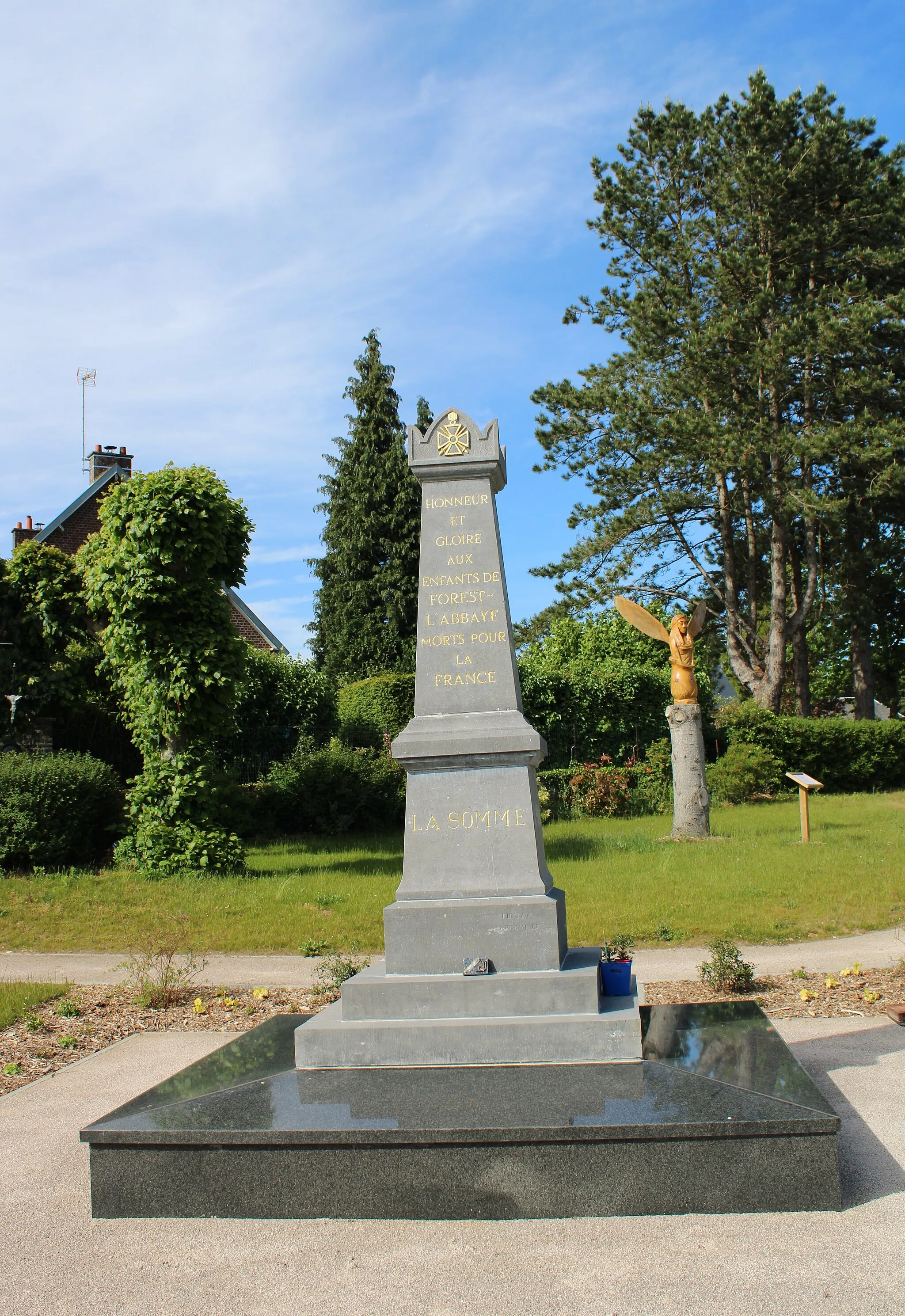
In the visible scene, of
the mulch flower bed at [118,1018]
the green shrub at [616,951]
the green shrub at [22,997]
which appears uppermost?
the green shrub at [616,951]

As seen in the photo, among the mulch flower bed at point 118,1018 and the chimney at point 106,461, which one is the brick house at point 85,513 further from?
the mulch flower bed at point 118,1018

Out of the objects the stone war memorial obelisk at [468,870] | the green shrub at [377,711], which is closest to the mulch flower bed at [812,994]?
the stone war memorial obelisk at [468,870]

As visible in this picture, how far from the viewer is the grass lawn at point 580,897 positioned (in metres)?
9.84

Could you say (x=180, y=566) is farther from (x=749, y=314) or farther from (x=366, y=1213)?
(x=749, y=314)

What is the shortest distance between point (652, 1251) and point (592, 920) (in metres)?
5.95

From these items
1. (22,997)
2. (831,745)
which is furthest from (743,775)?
(22,997)

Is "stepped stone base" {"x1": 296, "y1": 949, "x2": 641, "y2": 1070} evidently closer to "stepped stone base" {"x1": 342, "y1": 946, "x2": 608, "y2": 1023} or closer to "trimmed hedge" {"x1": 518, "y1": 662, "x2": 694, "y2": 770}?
"stepped stone base" {"x1": 342, "y1": 946, "x2": 608, "y2": 1023}

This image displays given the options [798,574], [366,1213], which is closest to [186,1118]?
[366,1213]

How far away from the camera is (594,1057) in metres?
5.07

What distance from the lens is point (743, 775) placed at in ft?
69.2

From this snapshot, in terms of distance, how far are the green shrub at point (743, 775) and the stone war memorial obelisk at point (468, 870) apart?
1573cm

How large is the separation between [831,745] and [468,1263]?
22.1 metres

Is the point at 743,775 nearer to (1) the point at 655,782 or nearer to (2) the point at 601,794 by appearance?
(1) the point at 655,782
